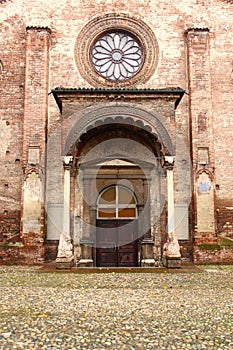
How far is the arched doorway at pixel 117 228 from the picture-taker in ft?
45.9

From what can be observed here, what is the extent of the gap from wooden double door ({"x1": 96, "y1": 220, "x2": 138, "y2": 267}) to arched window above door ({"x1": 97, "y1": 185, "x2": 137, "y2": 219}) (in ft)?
0.78

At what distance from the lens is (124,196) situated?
14.7m

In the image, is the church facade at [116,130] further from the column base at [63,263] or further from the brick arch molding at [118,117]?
the column base at [63,263]

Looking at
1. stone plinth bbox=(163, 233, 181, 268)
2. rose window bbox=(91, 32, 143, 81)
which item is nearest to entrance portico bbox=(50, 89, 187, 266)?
stone plinth bbox=(163, 233, 181, 268)

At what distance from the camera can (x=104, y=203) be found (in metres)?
14.6

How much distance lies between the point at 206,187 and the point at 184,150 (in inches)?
65.5

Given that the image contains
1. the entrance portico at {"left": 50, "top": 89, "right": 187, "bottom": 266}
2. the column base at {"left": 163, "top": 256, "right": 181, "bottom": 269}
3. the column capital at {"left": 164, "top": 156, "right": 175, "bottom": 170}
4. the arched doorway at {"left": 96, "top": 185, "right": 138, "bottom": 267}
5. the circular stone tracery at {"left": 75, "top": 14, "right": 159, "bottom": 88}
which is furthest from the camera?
the circular stone tracery at {"left": 75, "top": 14, "right": 159, "bottom": 88}

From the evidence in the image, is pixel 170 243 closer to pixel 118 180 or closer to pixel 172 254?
pixel 172 254

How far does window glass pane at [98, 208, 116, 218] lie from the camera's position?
1444cm

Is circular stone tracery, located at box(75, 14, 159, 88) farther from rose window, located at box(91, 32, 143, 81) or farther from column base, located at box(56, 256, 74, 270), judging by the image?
column base, located at box(56, 256, 74, 270)

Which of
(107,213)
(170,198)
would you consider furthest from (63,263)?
(170,198)

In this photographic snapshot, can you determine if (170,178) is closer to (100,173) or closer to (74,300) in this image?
(100,173)

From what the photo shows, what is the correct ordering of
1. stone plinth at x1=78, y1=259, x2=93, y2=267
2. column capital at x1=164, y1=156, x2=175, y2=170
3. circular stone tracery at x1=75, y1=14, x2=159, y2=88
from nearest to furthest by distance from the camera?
1. column capital at x1=164, y1=156, x2=175, y2=170
2. stone plinth at x1=78, y1=259, x2=93, y2=267
3. circular stone tracery at x1=75, y1=14, x2=159, y2=88

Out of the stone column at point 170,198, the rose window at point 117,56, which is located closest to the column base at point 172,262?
the stone column at point 170,198
